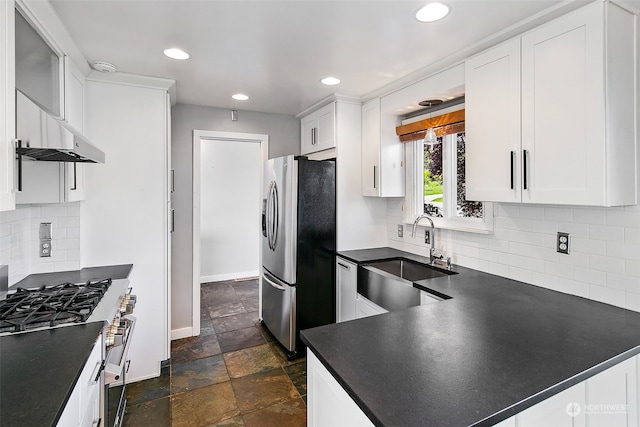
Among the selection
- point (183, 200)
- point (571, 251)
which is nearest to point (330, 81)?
point (183, 200)

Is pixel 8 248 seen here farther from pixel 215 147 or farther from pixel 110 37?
pixel 215 147

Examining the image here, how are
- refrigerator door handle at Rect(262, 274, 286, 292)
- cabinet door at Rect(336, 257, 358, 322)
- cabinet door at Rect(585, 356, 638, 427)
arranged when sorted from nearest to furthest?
cabinet door at Rect(585, 356, 638, 427) → cabinet door at Rect(336, 257, 358, 322) → refrigerator door handle at Rect(262, 274, 286, 292)

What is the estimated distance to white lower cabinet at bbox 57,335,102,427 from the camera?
104 centimetres

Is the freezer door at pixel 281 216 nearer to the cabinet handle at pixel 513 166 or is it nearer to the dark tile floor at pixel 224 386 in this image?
the dark tile floor at pixel 224 386

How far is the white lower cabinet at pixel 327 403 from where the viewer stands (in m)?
1.01

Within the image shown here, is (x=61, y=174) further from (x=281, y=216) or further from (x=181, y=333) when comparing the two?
(x=181, y=333)

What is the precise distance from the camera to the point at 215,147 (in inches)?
217

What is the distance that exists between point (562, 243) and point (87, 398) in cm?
242

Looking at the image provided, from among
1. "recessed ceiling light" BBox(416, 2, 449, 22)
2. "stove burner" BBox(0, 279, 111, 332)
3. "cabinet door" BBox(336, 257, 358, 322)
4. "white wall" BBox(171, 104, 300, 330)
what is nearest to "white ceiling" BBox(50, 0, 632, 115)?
"recessed ceiling light" BBox(416, 2, 449, 22)

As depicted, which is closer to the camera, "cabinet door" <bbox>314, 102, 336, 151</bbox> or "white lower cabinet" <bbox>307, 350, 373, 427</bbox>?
"white lower cabinet" <bbox>307, 350, 373, 427</bbox>

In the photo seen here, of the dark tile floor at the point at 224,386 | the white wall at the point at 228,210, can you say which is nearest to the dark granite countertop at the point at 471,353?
the dark tile floor at the point at 224,386

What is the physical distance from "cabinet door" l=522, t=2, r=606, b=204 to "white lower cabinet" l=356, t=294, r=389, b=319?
4.24 ft

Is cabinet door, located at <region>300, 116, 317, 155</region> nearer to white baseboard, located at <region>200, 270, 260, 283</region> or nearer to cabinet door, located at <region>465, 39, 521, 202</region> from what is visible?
cabinet door, located at <region>465, 39, 521, 202</region>

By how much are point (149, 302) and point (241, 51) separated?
205cm
